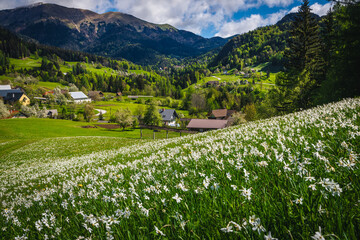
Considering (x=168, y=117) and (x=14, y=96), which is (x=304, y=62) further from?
(x=14, y=96)

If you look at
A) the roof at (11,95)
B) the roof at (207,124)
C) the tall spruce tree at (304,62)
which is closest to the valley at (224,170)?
the tall spruce tree at (304,62)

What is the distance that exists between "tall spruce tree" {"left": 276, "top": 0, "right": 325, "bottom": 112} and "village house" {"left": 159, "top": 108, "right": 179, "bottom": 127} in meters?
96.9

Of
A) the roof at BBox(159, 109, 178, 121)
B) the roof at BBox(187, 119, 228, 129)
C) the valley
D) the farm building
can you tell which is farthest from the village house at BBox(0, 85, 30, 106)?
the roof at BBox(187, 119, 228, 129)

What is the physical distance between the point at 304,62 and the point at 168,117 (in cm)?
10271

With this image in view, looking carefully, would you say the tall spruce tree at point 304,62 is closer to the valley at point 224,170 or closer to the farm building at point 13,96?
the valley at point 224,170

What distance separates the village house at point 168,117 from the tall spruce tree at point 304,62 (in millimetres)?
96944

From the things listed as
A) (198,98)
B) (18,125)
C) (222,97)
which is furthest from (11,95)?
(222,97)

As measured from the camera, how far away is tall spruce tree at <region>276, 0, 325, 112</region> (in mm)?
42531

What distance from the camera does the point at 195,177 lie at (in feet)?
11.5

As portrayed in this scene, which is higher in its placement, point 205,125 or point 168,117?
point 168,117

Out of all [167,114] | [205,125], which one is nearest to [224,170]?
[205,125]

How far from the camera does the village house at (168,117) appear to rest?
447 feet

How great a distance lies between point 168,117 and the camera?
137375 millimetres

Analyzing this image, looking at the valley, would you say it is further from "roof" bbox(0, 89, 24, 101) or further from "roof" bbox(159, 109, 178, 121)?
"roof" bbox(0, 89, 24, 101)
